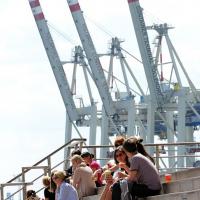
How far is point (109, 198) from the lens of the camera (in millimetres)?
11969

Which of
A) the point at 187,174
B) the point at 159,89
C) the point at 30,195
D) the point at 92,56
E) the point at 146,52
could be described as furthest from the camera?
A: the point at 92,56

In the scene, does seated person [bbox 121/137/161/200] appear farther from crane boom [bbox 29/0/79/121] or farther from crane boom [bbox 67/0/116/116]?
crane boom [bbox 29/0/79/121]

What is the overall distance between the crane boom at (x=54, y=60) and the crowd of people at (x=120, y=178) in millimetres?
67500

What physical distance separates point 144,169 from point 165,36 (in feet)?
223

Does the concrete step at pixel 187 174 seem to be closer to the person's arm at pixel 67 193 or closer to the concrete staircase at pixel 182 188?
the concrete staircase at pixel 182 188

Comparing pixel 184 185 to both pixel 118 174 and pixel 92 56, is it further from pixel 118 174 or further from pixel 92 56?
pixel 92 56

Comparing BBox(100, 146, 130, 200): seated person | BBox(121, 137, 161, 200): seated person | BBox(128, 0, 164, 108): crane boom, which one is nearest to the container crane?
BBox(128, 0, 164, 108): crane boom

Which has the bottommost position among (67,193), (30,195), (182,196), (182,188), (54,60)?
(182,196)

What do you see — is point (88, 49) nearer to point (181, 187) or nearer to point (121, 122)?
point (121, 122)

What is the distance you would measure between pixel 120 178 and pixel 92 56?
68333 millimetres

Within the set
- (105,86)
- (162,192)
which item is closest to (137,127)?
(105,86)

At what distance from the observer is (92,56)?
264 ft

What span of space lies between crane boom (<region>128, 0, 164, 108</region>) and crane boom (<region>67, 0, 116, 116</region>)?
5824mm

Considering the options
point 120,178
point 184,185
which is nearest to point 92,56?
point 120,178
